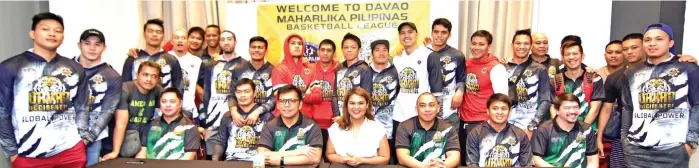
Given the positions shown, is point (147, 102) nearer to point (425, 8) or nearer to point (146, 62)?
point (146, 62)

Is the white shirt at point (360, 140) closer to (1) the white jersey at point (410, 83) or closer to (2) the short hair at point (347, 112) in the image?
(2) the short hair at point (347, 112)

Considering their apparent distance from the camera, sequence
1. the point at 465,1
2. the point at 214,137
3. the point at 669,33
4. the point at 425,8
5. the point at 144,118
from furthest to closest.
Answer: the point at 465,1 < the point at 425,8 < the point at 214,137 < the point at 144,118 < the point at 669,33

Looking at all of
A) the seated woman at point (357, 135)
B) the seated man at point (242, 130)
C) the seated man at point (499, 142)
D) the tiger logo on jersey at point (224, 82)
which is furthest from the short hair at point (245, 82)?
the seated man at point (499, 142)

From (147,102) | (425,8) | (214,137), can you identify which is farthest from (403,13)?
(147,102)

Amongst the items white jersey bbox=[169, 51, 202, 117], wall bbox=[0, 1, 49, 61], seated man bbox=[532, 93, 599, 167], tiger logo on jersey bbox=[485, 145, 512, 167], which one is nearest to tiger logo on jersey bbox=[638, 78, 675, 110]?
seated man bbox=[532, 93, 599, 167]

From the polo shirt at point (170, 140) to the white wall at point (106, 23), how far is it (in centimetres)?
197

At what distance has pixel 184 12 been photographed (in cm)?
547

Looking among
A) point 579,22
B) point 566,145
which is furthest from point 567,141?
point 579,22

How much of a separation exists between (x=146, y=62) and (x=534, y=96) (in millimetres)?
2898

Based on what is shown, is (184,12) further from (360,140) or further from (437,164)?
(437,164)

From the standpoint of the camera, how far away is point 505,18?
507 centimetres

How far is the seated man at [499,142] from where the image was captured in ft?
11.2

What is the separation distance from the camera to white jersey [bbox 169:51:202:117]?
14.1 ft

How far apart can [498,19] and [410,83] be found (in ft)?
5.16
